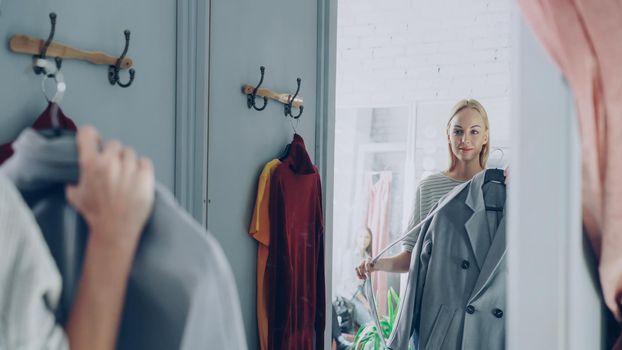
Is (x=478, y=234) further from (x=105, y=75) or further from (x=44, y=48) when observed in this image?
(x=44, y=48)

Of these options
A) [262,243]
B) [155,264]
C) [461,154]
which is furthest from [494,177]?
[155,264]

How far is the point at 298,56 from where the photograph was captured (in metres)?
1.55

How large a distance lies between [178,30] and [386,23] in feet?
6.26

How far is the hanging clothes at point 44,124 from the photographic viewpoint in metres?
0.69

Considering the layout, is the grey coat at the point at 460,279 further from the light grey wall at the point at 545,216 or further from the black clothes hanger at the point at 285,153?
the light grey wall at the point at 545,216

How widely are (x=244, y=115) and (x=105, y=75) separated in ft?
1.48

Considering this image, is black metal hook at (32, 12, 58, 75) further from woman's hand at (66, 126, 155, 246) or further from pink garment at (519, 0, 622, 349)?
pink garment at (519, 0, 622, 349)

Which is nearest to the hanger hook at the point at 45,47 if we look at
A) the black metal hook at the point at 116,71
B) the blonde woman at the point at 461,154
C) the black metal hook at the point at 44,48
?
the black metal hook at the point at 44,48

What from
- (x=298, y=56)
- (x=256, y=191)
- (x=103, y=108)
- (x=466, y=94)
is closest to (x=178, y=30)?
(x=103, y=108)

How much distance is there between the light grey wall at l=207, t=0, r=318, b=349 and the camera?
1181 mm

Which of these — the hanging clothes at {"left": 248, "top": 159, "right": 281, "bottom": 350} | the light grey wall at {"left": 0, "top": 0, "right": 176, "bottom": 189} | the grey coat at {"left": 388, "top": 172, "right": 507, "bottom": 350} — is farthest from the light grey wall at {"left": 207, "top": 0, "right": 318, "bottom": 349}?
the grey coat at {"left": 388, "top": 172, "right": 507, "bottom": 350}

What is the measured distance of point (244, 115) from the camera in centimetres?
129

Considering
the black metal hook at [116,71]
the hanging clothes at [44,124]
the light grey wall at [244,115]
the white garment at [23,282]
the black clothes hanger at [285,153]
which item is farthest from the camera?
the black clothes hanger at [285,153]

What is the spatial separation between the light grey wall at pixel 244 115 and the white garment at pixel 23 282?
0.77 meters
